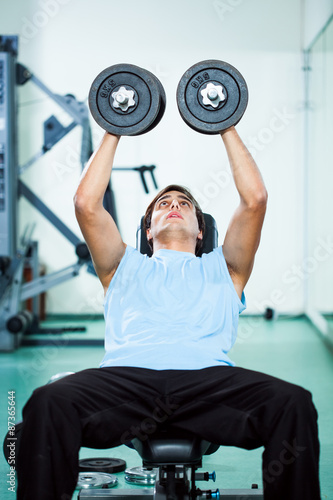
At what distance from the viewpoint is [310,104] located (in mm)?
5613

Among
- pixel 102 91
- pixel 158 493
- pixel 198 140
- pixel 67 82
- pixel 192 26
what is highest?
pixel 192 26

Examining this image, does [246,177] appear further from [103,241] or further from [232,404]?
[232,404]

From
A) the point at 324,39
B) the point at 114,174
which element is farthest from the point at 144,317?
the point at 114,174

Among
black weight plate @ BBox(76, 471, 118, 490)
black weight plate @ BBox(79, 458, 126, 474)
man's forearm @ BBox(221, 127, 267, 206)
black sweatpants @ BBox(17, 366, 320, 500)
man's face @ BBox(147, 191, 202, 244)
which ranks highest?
man's forearm @ BBox(221, 127, 267, 206)

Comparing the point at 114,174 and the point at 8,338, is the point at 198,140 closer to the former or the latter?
the point at 114,174

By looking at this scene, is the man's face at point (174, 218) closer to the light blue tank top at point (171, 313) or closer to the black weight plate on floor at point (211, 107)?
the light blue tank top at point (171, 313)

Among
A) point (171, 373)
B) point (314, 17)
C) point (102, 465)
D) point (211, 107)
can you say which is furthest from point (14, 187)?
point (171, 373)

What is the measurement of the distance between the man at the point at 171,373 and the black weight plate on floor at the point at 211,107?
56 millimetres

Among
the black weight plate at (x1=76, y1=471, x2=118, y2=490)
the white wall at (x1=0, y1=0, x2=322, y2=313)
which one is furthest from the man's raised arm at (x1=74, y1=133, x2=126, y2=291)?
the white wall at (x1=0, y1=0, x2=322, y2=313)

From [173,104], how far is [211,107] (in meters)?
3.71

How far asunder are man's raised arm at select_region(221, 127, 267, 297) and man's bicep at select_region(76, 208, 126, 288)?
1.08 feet

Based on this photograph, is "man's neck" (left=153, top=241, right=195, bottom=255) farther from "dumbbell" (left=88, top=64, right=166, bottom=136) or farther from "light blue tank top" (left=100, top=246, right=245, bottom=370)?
"dumbbell" (left=88, top=64, right=166, bottom=136)

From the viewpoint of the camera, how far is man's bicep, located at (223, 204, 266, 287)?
1.76 m

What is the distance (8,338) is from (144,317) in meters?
2.84
